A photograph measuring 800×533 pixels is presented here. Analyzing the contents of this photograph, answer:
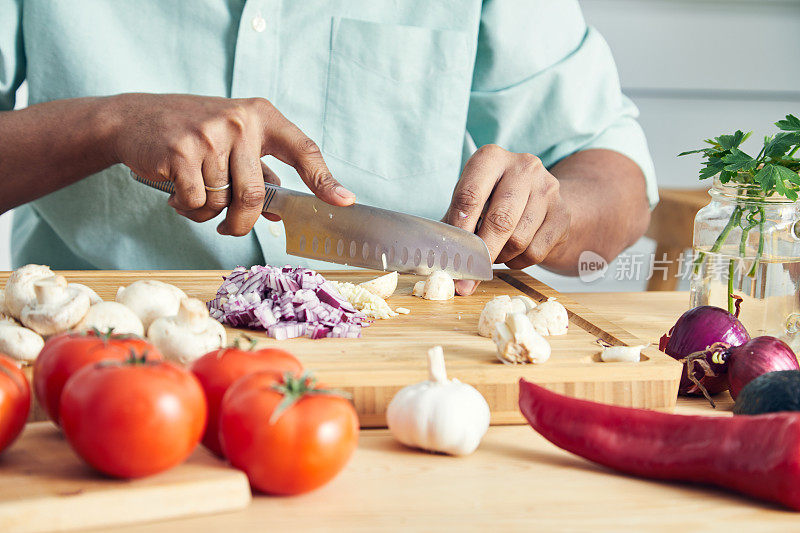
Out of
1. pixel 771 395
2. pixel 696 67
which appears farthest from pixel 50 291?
pixel 696 67

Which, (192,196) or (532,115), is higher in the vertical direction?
(532,115)

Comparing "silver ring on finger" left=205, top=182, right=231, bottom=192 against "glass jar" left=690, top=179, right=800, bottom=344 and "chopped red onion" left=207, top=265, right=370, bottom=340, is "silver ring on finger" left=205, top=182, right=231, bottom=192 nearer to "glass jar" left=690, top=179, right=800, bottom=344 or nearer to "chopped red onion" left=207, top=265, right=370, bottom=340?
"chopped red onion" left=207, top=265, right=370, bottom=340

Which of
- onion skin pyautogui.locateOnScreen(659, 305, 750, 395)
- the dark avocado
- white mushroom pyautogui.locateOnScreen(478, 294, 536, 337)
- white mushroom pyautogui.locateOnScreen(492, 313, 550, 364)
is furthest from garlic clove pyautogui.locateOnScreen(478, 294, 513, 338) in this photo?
the dark avocado

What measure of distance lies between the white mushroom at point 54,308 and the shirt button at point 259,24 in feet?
2.98

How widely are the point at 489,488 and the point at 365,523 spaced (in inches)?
5.0

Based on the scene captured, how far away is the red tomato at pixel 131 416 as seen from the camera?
1.92 ft

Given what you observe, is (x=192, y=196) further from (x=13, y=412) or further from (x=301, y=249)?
(x=13, y=412)

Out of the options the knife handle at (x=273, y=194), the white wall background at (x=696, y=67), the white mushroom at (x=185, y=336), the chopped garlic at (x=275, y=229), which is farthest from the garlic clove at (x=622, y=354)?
the white wall background at (x=696, y=67)

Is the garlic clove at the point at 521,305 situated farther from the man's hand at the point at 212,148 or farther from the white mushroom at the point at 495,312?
the man's hand at the point at 212,148

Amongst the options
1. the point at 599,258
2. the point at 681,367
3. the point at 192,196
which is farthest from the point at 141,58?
the point at 681,367

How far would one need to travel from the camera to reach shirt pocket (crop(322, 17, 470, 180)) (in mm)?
1773

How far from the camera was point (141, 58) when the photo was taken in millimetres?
1673

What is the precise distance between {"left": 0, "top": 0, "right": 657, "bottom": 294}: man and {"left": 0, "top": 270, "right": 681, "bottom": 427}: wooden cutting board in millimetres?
263

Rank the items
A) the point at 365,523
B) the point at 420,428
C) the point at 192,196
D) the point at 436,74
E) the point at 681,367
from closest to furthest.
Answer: the point at 365,523 → the point at 420,428 → the point at 681,367 → the point at 192,196 → the point at 436,74
